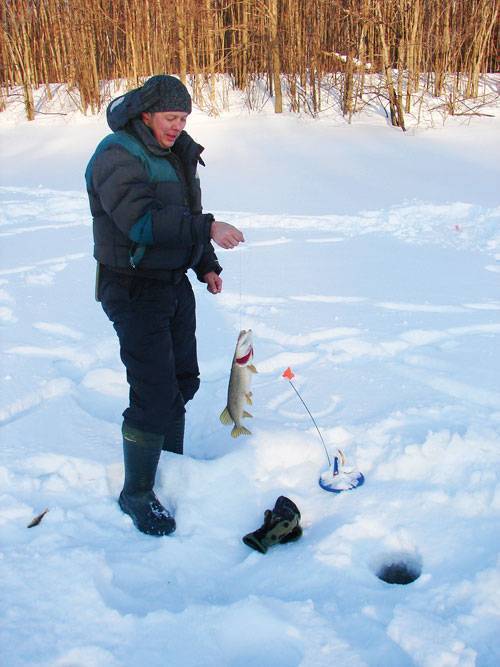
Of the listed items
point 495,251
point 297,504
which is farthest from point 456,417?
point 495,251

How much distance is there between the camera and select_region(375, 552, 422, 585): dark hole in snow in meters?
2.55

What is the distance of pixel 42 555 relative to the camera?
8.54ft

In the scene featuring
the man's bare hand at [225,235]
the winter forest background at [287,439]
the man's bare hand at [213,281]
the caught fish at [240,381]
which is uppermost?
the man's bare hand at [225,235]

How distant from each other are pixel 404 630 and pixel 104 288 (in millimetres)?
1796

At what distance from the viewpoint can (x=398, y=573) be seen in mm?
2578

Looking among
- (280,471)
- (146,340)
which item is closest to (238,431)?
(280,471)

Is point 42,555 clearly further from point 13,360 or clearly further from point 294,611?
point 13,360

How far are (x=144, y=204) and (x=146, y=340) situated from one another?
0.61m

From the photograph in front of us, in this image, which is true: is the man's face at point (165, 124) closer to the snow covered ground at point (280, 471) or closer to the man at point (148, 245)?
the man at point (148, 245)

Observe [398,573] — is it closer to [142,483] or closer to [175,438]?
[142,483]

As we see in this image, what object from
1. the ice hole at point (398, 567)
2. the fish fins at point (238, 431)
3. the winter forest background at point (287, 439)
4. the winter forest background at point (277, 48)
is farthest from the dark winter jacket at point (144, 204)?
the winter forest background at point (277, 48)

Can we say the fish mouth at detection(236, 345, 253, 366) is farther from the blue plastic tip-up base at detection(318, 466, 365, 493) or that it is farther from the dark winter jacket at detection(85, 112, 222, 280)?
the blue plastic tip-up base at detection(318, 466, 365, 493)

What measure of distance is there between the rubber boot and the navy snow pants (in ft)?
0.18

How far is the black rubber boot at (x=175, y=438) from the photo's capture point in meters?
3.27
